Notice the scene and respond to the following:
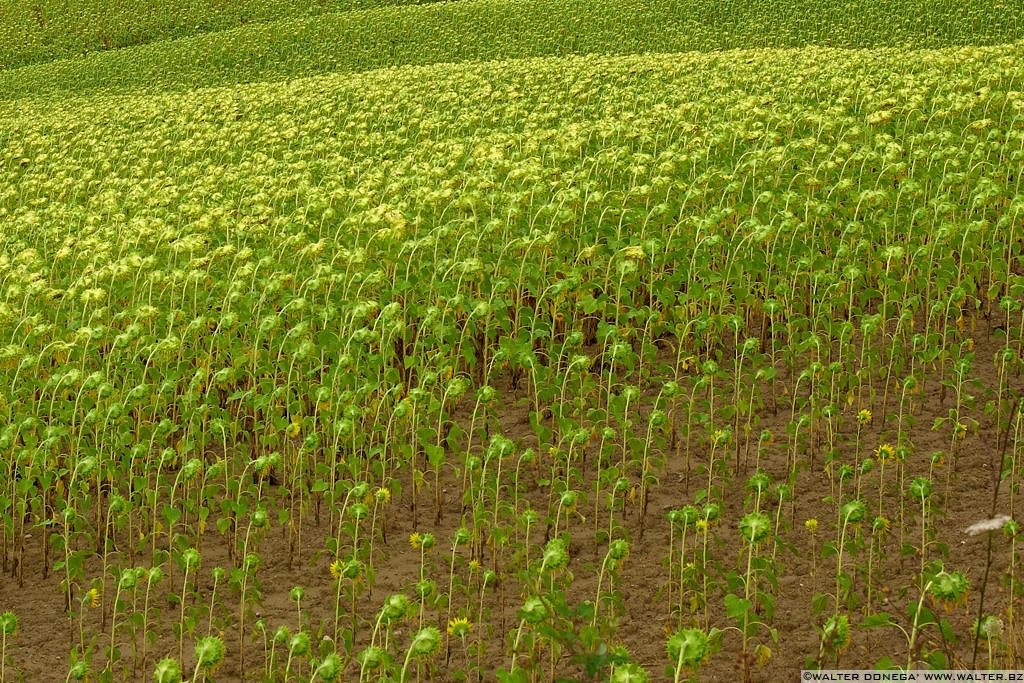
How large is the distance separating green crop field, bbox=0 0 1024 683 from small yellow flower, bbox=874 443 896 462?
23mm

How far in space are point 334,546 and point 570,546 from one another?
899 mm

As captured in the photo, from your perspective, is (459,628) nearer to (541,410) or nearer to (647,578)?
(647,578)

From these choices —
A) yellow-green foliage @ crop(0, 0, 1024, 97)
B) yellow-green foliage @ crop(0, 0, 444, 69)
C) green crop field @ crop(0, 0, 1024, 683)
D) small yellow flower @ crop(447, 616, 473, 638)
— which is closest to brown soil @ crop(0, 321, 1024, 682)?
green crop field @ crop(0, 0, 1024, 683)

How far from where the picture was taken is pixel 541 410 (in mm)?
5523

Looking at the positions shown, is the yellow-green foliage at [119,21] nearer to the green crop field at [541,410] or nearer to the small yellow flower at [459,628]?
the green crop field at [541,410]

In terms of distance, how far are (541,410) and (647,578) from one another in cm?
130

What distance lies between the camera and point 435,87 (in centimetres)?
1459

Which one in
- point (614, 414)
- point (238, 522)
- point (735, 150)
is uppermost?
point (735, 150)

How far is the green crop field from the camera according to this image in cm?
402

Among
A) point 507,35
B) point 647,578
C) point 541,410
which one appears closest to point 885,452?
point 647,578

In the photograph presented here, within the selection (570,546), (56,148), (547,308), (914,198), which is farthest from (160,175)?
(570,546)

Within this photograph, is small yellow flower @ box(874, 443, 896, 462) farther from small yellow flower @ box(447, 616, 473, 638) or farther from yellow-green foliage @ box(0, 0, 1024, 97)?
yellow-green foliage @ box(0, 0, 1024, 97)

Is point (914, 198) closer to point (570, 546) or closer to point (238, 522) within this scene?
point (570, 546)

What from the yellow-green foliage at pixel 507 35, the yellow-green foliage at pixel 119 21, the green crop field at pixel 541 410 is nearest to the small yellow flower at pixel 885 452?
the green crop field at pixel 541 410
